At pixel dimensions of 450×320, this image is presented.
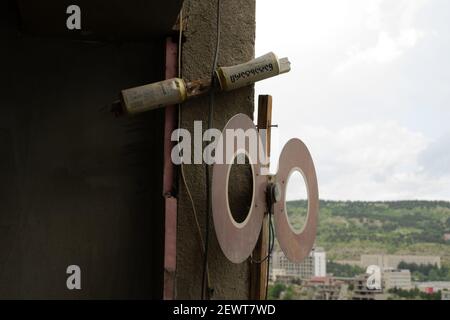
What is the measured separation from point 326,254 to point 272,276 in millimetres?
502

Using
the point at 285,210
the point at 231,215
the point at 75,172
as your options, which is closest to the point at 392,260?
the point at 285,210

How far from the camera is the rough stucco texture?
2715mm

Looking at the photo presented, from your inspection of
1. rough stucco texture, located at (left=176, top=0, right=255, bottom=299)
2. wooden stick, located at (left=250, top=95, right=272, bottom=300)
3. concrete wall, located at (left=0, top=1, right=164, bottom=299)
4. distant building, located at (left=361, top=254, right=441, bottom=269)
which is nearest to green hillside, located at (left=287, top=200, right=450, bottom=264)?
distant building, located at (left=361, top=254, right=441, bottom=269)

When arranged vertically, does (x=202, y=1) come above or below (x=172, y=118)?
above

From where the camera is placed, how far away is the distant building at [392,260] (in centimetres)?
321

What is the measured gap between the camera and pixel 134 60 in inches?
118

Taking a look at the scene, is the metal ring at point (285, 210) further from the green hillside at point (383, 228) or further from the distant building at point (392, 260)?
the distant building at point (392, 260)

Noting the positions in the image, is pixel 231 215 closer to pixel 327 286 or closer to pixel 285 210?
pixel 285 210

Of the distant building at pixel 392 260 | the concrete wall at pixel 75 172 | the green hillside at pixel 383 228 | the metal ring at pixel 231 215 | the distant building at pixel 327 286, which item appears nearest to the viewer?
the metal ring at pixel 231 215

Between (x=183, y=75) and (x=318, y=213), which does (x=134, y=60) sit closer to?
(x=183, y=75)

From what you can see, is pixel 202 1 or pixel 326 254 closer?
pixel 202 1

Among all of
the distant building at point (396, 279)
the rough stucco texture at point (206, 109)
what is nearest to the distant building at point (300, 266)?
the rough stucco texture at point (206, 109)

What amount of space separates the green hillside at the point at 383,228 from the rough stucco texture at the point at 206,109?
2.22ft
